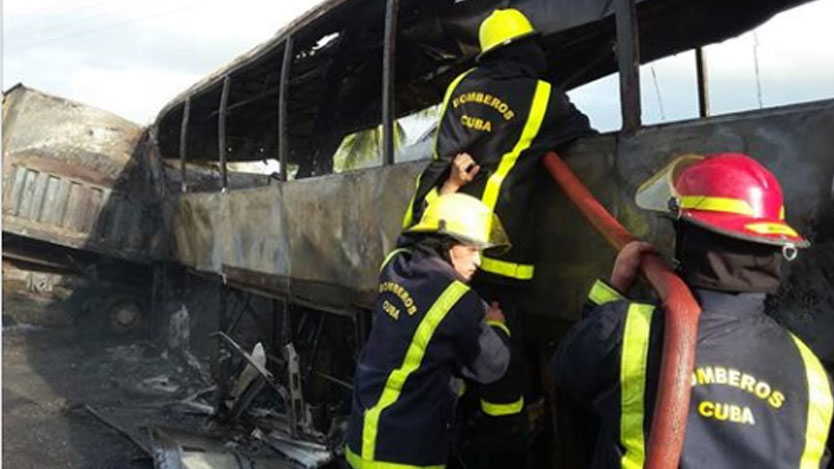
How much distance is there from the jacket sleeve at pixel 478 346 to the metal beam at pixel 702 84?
7.65 ft

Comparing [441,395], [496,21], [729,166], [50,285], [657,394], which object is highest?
[496,21]

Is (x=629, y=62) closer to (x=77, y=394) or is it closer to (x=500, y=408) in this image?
(x=500, y=408)

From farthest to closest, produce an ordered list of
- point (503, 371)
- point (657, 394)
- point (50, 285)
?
point (50, 285) → point (503, 371) → point (657, 394)

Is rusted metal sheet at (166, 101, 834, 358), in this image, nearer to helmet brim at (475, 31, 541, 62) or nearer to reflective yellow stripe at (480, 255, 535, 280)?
reflective yellow stripe at (480, 255, 535, 280)

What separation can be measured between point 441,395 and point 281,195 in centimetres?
378

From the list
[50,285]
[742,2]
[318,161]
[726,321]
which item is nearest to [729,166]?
[726,321]

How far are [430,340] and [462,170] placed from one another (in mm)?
786

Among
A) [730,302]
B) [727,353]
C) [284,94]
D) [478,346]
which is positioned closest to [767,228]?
[730,302]

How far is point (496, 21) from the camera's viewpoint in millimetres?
2996

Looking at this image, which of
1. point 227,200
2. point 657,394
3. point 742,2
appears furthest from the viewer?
point 227,200

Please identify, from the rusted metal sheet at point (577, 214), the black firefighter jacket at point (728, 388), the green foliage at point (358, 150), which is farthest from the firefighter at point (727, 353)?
the green foliage at point (358, 150)

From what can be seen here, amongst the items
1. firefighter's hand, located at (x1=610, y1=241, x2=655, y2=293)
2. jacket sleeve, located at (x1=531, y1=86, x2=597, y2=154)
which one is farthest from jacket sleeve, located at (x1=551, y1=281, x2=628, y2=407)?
jacket sleeve, located at (x1=531, y1=86, x2=597, y2=154)

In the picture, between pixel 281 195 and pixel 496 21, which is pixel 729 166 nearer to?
pixel 496 21

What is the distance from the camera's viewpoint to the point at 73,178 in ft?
33.1
